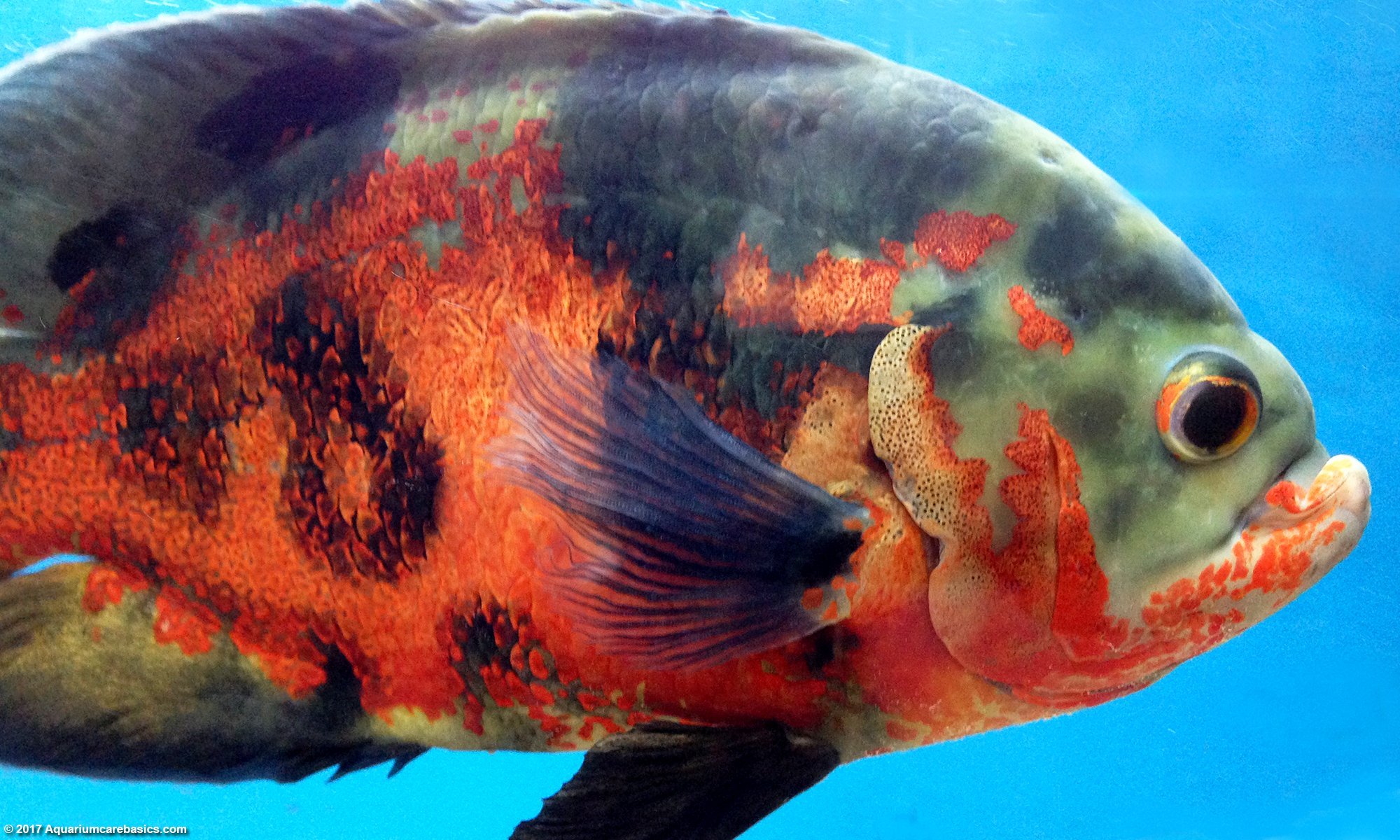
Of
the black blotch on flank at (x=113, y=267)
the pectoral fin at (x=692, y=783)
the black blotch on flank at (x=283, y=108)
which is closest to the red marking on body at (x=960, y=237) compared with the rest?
the pectoral fin at (x=692, y=783)

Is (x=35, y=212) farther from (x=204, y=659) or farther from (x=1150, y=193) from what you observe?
(x=1150, y=193)

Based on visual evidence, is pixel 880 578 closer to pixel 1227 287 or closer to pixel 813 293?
pixel 813 293

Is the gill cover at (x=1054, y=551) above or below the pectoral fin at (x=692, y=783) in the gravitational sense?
above

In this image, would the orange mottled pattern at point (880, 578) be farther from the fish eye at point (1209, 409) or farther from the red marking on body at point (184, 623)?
the red marking on body at point (184, 623)
